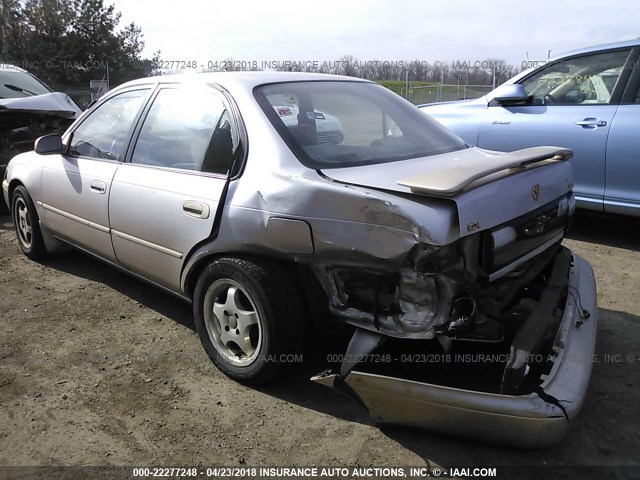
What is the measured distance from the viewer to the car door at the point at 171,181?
9.68ft

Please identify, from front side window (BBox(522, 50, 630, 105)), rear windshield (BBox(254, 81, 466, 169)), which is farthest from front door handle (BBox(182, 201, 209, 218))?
front side window (BBox(522, 50, 630, 105))

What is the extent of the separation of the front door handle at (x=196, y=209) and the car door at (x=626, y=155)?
3.76 metres

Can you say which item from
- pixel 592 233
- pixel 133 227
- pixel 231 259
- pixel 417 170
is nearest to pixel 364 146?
pixel 417 170

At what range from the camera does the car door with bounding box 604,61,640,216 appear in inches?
186

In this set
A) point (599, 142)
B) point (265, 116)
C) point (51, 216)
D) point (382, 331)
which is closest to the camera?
point (382, 331)

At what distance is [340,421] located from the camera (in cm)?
262

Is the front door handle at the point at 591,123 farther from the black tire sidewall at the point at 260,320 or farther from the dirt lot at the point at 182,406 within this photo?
the black tire sidewall at the point at 260,320

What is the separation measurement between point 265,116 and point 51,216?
244 centimetres

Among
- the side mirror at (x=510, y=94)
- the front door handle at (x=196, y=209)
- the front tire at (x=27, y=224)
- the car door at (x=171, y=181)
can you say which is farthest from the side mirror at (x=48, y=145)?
the side mirror at (x=510, y=94)

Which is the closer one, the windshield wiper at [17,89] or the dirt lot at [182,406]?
the dirt lot at [182,406]

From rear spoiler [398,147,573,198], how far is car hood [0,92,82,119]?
6.03 meters

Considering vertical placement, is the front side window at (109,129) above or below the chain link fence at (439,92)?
above

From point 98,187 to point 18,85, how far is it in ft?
18.3

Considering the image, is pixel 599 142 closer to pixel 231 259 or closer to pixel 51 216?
pixel 231 259
